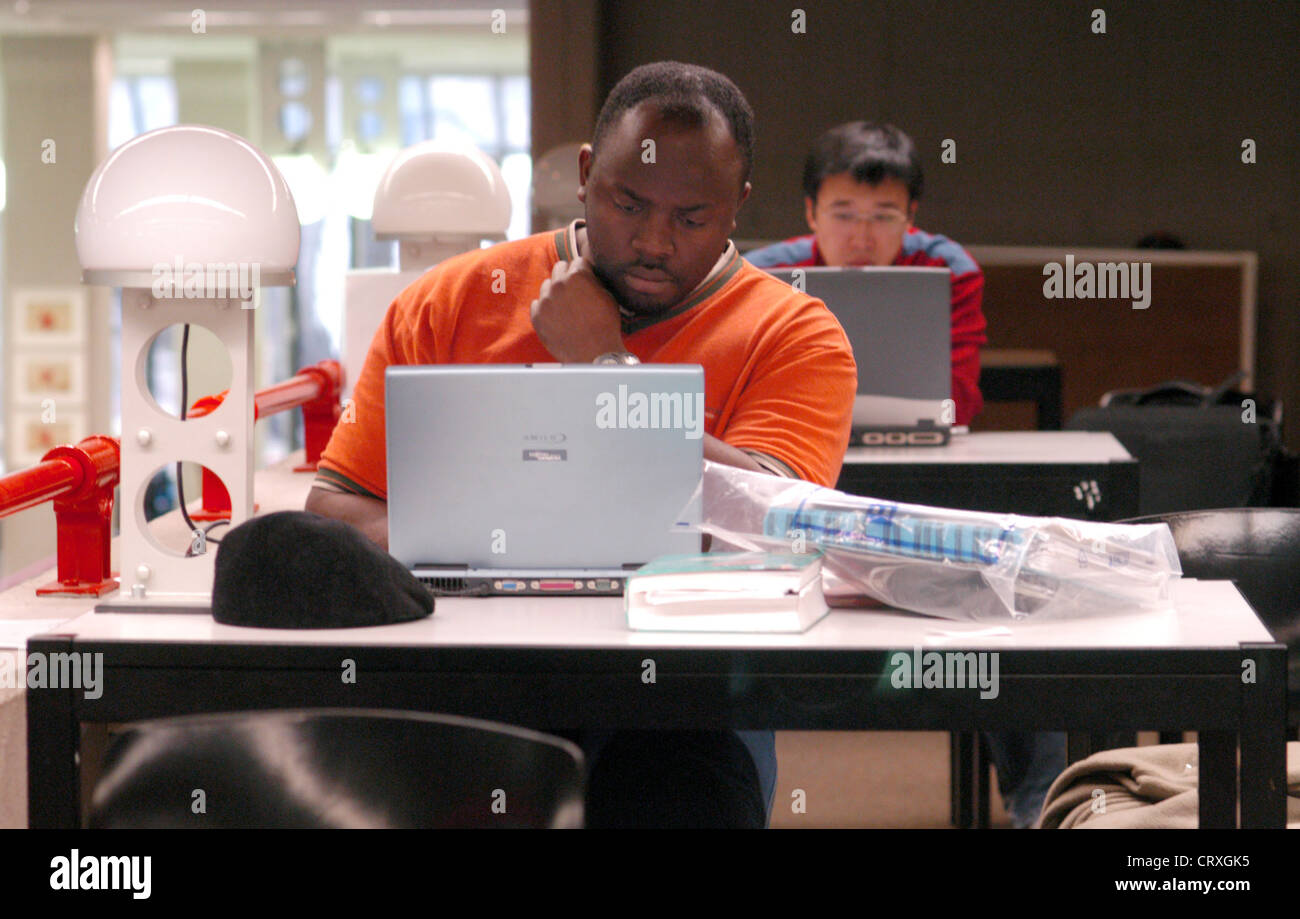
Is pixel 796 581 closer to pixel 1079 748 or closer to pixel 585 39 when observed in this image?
pixel 1079 748

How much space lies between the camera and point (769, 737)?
5.31 feet

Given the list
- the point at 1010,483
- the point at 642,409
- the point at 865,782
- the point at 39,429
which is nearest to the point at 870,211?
the point at 1010,483

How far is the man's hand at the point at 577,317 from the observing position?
1.75 m

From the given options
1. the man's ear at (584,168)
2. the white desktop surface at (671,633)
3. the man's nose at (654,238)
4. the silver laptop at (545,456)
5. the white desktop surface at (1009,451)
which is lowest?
the white desktop surface at (671,633)

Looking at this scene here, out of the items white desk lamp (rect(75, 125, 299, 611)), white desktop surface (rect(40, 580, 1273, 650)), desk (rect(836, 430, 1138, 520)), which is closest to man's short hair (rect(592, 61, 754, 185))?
white desk lamp (rect(75, 125, 299, 611))

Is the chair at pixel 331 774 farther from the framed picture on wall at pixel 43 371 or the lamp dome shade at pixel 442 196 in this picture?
the framed picture on wall at pixel 43 371

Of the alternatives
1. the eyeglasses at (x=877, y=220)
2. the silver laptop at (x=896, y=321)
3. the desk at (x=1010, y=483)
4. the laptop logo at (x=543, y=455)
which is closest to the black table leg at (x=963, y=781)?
the desk at (x=1010, y=483)

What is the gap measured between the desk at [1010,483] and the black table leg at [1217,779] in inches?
58.5

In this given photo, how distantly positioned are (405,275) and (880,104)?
3441mm

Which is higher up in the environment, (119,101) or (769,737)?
(119,101)

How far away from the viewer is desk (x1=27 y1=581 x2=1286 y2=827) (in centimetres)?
119

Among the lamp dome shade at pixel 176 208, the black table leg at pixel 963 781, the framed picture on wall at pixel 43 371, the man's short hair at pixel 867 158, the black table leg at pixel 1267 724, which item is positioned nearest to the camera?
the black table leg at pixel 1267 724

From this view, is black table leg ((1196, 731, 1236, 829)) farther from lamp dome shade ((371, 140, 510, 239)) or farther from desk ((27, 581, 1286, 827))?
lamp dome shade ((371, 140, 510, 239))
